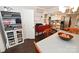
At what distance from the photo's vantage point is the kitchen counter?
1.28 m

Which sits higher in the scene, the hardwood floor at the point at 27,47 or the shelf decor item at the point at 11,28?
the shelf decor item at the point at 11,28

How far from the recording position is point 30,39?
1.32 metres

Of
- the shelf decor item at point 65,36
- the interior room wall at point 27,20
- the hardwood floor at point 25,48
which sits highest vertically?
the interior room wall at point 27,20

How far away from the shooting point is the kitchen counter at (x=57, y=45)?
1.28 metres

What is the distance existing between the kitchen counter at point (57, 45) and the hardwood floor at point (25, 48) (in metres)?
0.08

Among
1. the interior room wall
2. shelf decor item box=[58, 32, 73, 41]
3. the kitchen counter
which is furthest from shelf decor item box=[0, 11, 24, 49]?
shelf decor item box=[58, 32, 73, 41]

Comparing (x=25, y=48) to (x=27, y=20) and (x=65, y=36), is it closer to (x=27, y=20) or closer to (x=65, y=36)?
(x=27, y=20)

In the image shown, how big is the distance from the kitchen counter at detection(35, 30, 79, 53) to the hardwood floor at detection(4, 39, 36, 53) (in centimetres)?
8

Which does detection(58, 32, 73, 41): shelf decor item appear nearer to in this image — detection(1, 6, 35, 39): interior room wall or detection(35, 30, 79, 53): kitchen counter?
detection(35, 30, 79, 53): kitchen counter

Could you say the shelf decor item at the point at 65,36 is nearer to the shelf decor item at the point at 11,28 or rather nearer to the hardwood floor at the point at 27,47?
the hardwood floor at the point at 27,47

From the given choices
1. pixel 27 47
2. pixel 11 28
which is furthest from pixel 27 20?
pixel 27 47

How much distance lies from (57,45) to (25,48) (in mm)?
451

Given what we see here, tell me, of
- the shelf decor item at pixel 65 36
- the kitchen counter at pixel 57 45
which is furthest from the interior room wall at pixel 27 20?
the shelf decor item at pixel 65 36

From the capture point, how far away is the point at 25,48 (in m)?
1.34
